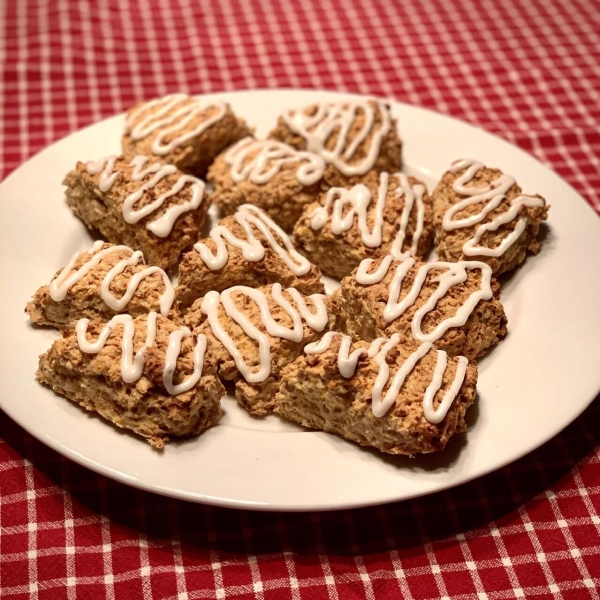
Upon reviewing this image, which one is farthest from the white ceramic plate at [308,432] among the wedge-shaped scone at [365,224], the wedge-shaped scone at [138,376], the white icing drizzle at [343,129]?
the white icing drizzle at [343,129]

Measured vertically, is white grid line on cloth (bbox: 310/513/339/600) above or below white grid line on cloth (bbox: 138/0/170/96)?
below

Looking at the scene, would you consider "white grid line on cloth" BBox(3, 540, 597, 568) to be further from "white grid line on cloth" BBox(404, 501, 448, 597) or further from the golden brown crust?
the golden brown crust

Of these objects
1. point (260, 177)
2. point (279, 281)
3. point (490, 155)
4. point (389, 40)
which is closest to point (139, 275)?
point (279, 281)

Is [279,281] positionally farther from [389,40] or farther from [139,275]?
[389,40]

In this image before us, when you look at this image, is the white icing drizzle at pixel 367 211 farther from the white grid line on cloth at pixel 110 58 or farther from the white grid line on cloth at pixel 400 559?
the white grid line on cloth at pixel 110 58

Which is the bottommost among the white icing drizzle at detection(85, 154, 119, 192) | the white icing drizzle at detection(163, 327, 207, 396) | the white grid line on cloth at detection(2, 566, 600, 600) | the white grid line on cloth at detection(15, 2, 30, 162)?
the white grid line on cloth at detection(2, 566, 600, 600)

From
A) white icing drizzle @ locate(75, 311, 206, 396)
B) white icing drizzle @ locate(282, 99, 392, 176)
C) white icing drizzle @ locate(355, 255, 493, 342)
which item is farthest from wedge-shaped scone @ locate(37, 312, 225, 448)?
white icing drizzle @ locate(282, 99, 392, 176)

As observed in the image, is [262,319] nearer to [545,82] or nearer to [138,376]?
[138,376]

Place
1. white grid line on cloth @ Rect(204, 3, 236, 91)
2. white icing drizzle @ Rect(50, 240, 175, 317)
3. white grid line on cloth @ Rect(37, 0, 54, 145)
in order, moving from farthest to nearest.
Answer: white grid line on cloth @ Rect(204, 3, 236, 91), white grid line on cloth @ Rect(37, 0, 54, 145), white icing drizzle @ Rect(50, 240, 175, 317)
